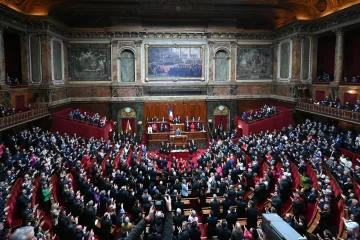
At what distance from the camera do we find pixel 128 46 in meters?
31.0

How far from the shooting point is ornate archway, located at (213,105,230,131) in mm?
32375

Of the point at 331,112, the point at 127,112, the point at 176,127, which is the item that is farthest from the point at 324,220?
the point at 127,112

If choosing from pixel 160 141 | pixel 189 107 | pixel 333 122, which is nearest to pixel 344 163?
pixel 333 122

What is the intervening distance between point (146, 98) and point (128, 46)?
5.35 meters

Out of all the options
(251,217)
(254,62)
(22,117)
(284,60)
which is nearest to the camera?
(251,217)

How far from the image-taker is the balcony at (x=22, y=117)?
60.7 ft

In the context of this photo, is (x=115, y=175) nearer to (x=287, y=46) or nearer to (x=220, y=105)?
(x=220, y=105)

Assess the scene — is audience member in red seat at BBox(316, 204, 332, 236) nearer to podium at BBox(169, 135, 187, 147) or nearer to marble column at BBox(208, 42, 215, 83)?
podium at BBox(169, 135, 187, 147)

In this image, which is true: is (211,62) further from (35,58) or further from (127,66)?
(35,58)

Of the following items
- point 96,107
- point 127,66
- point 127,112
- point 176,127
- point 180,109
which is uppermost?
point 127,66

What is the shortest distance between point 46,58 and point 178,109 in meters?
12.9

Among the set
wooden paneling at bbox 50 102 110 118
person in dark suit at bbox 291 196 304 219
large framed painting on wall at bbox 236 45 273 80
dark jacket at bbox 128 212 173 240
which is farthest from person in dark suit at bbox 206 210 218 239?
large framed painting on wall at bbox 236 45 273 80

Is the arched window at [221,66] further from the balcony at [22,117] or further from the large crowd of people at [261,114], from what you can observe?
the balcony at [22,117]

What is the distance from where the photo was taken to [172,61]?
104 feet
